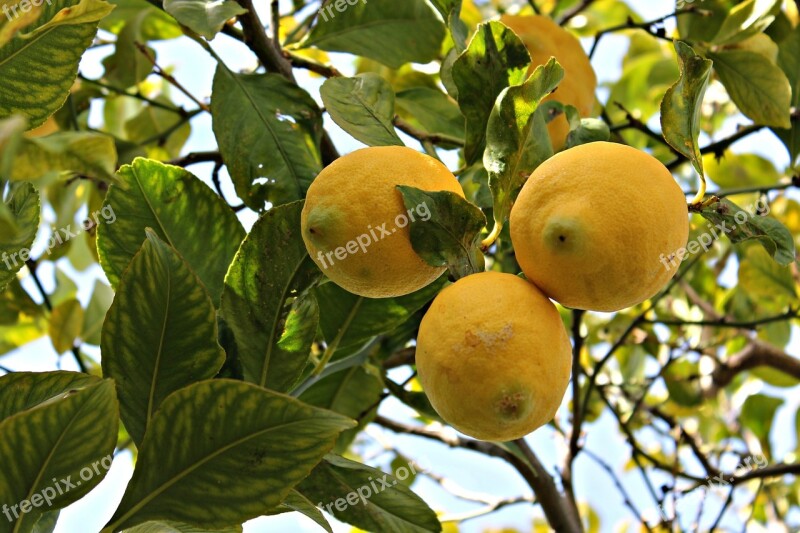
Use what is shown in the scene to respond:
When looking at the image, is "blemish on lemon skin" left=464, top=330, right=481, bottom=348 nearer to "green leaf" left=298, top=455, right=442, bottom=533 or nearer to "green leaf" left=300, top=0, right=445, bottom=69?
"green leaf" left=298, top=455, right=442, bottom=533

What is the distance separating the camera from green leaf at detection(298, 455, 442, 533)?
0.85 m

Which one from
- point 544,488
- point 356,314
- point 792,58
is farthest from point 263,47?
point 792,58

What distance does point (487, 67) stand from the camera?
2.83 feet

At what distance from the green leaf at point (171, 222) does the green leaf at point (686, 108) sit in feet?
1.51

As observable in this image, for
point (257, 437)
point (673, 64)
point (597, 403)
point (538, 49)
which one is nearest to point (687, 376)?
point (597, 403)

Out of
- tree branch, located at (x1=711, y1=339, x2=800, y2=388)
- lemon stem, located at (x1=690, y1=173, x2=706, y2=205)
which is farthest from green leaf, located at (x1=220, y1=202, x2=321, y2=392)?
tree branch, located at (x1=711, y1=339, x2=800, y2=388)

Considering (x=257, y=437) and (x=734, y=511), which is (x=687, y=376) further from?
(x=257, y=437)

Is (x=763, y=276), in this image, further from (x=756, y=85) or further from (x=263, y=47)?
(x=263, y=47)

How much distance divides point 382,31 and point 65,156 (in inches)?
32.0

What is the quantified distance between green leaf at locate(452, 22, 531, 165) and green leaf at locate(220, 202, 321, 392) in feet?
0.68

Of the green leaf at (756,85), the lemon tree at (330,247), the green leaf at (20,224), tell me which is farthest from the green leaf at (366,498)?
the green leaf at (756,85)

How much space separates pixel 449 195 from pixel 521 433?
203 millimetres

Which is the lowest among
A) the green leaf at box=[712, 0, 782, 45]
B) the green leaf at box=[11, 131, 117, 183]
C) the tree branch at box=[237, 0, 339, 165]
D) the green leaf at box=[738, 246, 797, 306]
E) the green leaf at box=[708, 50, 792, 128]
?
the green leaf at box=[11, 131, 117, 183]

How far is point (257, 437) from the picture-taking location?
677mm
